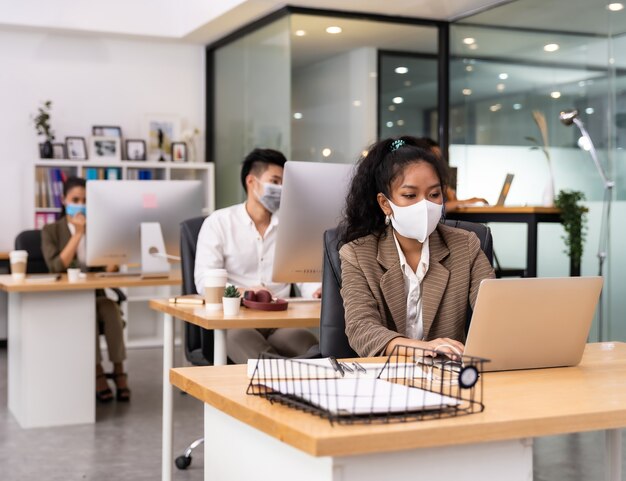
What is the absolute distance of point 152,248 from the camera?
4.78 m

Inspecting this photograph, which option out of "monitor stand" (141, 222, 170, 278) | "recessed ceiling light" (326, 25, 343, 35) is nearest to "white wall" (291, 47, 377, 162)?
"recessed ceiling light" (326, 25, 343, 35)

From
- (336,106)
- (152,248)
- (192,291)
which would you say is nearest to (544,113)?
(336,106)

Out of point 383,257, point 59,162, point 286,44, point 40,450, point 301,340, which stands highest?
point 286,44

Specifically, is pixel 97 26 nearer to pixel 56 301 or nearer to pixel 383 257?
pixel 56 301

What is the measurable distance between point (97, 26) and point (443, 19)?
8.91 ft

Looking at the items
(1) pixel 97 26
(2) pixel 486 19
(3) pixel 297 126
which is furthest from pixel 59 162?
(2) pixel 486 19

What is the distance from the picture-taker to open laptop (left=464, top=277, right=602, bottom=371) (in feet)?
6.08

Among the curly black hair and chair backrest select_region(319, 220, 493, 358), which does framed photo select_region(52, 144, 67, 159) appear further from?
chair backrest select_region(319, 220, 493, 358)

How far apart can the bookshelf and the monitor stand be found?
245cm

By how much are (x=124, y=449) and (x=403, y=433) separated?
3124mm

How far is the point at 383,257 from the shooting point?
2.53 meters

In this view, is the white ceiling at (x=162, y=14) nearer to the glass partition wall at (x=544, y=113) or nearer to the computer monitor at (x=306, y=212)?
the glass partition wall at (x=544, y=113)

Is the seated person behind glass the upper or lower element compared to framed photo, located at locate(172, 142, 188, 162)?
lower

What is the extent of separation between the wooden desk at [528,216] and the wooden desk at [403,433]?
3.84 metres
